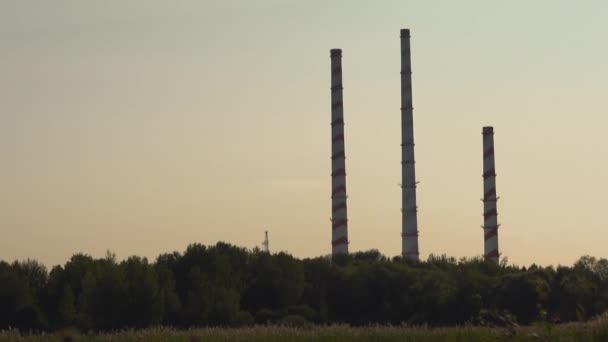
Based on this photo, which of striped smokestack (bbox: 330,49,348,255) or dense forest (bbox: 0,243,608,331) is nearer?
dense forest (bbox: 0,243,608,331)

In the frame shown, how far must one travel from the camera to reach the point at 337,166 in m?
74.8

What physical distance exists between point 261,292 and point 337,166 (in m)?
19.6

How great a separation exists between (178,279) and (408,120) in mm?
22689

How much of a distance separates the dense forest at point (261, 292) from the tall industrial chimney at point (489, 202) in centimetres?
1291

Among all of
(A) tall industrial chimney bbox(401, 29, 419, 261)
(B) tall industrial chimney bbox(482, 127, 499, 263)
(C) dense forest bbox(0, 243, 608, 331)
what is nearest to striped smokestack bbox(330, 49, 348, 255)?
(A) tall industrial chimney bbox(401, 29, 419, 261)

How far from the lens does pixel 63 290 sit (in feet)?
173

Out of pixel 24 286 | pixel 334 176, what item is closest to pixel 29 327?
pixel 24 286

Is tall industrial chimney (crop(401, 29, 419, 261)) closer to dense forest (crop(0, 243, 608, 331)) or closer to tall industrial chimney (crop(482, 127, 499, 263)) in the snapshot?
tall industrial chimney (crop(482, 127, 499, 263))

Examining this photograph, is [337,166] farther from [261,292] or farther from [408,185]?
[261,292]

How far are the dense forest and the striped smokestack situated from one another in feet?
37.1

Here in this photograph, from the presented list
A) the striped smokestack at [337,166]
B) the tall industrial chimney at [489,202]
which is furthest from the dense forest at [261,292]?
the tall industrial chimney at [489,202]

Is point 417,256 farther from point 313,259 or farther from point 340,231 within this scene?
point 313,259

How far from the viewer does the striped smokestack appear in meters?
73.5

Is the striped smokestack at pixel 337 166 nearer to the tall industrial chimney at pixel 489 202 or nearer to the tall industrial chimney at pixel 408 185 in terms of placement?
the tall industrial chimney at pixel 408 185
